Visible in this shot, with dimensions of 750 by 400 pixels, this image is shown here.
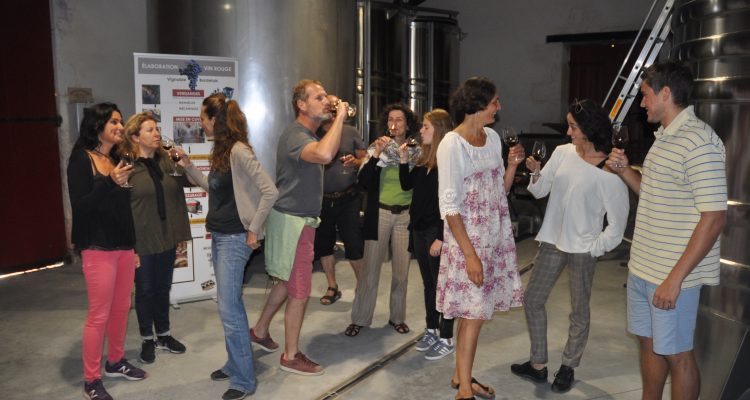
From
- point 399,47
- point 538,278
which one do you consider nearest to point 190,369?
point 538,278

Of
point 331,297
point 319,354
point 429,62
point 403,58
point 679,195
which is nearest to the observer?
point 679,195

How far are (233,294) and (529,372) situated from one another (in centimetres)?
171

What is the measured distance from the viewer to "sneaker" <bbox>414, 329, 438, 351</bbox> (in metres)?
4.10

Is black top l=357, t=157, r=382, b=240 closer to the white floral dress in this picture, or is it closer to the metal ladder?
the white floral dress

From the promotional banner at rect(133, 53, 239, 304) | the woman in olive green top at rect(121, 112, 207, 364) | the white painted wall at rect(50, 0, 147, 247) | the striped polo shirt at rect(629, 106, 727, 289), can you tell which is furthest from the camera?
the white painted wall at rect(50, 0, 147, 247)

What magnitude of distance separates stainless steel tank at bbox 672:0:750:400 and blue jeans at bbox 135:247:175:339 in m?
2.97

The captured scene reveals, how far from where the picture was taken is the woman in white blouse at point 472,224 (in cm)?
303

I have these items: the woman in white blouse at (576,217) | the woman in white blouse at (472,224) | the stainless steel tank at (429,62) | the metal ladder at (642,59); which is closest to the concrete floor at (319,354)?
the woman in white blouse at (576,217)

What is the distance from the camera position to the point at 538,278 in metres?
3.51

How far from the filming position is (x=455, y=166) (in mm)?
3029

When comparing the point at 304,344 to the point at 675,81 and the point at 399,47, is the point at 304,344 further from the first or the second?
the point at 399,47

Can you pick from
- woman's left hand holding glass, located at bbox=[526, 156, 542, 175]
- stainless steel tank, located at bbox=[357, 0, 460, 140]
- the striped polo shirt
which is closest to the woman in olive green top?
woman's left hand holding glass, located at bbox=[526, 156, 542, 175]

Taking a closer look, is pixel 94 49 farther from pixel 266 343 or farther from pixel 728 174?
pixel 728 174

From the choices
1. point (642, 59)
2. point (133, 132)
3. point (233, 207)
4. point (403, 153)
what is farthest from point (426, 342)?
point (642, 59)
